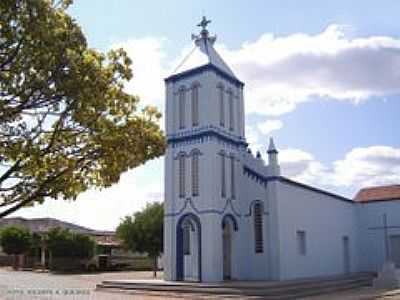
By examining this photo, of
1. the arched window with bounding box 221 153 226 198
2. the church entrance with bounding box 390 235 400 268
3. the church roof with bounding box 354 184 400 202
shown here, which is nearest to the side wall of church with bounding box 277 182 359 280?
the church roof with bounding box 354 184 400 202

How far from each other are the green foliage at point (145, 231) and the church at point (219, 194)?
A: 13514 mm

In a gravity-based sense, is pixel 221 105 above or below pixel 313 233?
above

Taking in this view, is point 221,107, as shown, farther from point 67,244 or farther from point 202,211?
point 67,244

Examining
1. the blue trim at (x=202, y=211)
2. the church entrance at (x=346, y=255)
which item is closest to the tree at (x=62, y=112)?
the blue trim at (x=202, y=211)

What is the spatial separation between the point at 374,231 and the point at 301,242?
9.05 metres

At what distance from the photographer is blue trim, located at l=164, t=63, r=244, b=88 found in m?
26.2

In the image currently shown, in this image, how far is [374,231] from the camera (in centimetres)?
3525

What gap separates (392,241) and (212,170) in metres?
15.3

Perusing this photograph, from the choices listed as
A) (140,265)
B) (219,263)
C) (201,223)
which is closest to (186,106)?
(201,223)

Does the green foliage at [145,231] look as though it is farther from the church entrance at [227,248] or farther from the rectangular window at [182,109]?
the rectangular window at [182,109]

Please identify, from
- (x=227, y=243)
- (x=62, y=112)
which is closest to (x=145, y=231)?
(x=227, y=243)

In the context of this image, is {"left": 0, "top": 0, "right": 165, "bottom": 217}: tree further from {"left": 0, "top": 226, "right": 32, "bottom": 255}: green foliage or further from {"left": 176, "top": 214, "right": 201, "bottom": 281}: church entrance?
{"left": 0, "top": 226, "right": 32, "bottom": 255}: green foliage

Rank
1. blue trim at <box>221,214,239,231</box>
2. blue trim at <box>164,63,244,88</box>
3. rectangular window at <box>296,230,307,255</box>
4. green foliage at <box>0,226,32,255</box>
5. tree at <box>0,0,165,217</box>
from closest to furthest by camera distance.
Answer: tree at <box>0,0,165,217</box> → blue trim at <box>221,214,239,231</box> → blue trim at <box>164,63,244,88</box> → rectangular window at <box>296,230,307,255</box> → green foliage at <box>0,226,32,255</box>

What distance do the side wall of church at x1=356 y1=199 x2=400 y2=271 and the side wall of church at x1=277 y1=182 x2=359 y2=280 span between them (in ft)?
1.86
